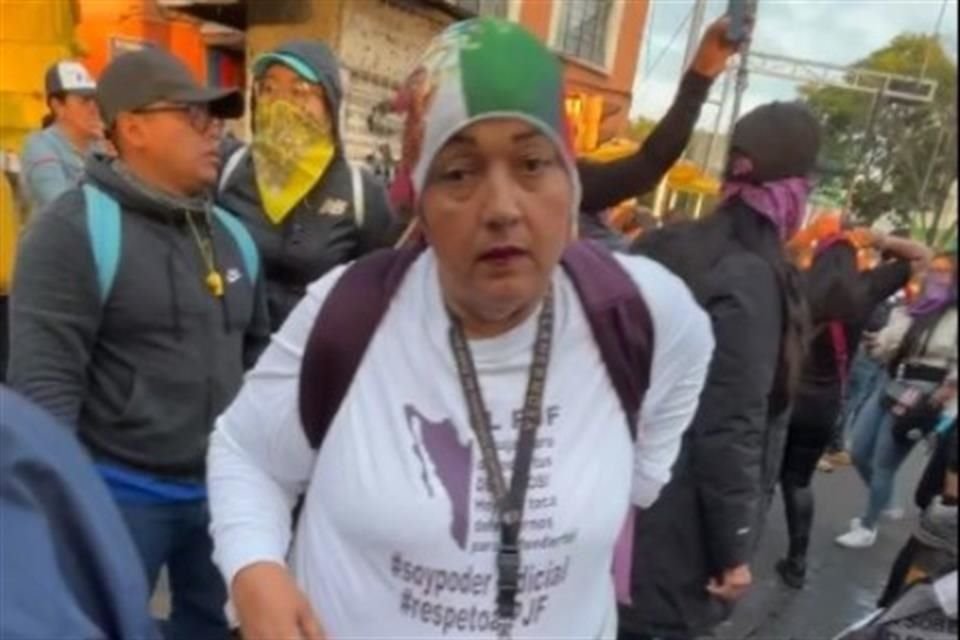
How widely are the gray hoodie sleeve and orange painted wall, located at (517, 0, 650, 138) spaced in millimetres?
1015

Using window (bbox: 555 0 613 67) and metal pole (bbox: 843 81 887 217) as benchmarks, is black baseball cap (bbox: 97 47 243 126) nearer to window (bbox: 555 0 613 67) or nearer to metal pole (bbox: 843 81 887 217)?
window (bbox: 555 0 613 67)

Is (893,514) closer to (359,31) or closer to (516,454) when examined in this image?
(516,454)

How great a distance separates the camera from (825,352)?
4.23 m

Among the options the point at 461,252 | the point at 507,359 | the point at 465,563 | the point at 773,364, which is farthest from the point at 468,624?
the point at 773,364

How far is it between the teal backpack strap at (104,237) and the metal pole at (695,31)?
4.00 ft

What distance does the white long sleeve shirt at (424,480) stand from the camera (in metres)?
1.20

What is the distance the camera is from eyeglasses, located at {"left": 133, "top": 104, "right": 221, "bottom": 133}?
92.4 inches

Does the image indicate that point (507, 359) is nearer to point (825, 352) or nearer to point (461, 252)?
point (461, 252)

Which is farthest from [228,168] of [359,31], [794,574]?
[359,31]

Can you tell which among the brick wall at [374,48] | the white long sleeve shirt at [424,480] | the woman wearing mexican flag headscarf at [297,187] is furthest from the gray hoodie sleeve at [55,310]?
the brick wall at [374,48]

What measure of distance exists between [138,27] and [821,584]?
12046mm

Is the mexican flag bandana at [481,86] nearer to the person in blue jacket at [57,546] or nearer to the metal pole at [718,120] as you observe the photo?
the person in blue jacket at [57,546]

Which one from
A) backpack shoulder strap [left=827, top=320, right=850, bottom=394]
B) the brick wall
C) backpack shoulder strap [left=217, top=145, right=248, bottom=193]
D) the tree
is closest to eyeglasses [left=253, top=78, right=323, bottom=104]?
backpack shoulder strap [left=217, top=145, right=248, bottom=193]

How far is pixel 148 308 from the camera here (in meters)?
2.19
